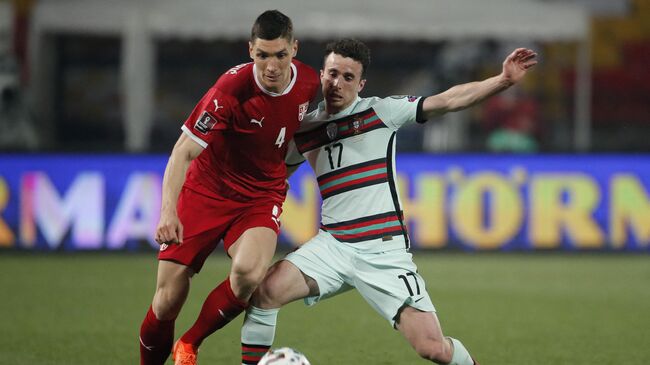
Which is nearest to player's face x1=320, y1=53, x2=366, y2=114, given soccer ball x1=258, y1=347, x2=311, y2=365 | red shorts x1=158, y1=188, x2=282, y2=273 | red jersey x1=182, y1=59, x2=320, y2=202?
red jersey x1=182, y1=59, x2=320, y2=202

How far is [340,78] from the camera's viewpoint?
5.24 metres

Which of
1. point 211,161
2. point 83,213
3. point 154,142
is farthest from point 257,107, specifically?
point 154,142

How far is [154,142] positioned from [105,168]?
14.9 feet

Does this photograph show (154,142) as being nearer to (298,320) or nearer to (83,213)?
(83,213)

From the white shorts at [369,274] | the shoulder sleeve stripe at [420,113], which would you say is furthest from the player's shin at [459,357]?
the shoulder sleeve stripe at [420,113]

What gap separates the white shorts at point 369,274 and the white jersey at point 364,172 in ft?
0.20

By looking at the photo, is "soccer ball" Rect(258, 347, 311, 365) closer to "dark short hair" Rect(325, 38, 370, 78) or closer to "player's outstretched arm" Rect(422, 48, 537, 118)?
"player's outstretched arm" Rect(422, 48, 537, 118)

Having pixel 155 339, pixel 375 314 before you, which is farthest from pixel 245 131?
pixel 375 314

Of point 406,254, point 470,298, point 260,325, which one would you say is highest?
point 406,254

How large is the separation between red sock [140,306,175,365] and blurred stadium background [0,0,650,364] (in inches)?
30.5

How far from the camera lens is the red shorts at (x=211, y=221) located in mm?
5402

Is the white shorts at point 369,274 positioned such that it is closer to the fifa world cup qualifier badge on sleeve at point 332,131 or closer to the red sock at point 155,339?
the fifa world cup qualifier badge on sleeve at point 332,131

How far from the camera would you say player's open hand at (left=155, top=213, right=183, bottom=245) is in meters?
4.83

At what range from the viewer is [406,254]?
17.2 ft
